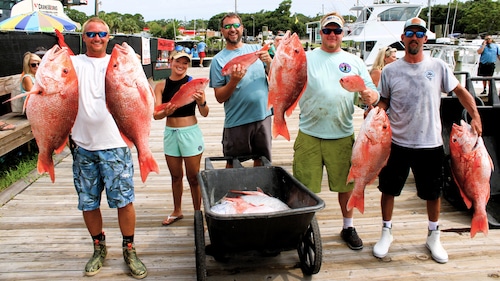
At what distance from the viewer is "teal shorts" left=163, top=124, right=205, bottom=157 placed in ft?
11.9

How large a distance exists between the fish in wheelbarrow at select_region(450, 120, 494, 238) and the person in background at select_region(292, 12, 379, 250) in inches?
30.8

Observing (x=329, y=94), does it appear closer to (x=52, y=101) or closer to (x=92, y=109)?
(x=92, y=109)

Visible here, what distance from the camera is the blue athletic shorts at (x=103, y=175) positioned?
2865mm

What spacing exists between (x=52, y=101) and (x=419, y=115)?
2.67 m

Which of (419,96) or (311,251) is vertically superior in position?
(419,96)

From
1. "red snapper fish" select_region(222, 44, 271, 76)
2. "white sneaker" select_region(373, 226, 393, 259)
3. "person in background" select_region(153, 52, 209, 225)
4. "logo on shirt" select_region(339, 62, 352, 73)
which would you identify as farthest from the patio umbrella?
"white sneaker" select_region(373, 226, 393, 259)

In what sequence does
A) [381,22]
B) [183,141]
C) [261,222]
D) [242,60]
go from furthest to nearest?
1. [381,22]
2. [183,141]
3. [242,60]
4. [261,222]

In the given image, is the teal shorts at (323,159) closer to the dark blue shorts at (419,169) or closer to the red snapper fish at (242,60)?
the dark blue shorts at (419,169)

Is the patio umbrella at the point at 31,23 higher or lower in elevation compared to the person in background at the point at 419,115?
higher

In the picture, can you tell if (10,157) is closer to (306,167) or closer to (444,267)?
(306,167)

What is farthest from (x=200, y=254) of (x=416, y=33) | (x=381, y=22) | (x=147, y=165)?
(x=381, y=22)

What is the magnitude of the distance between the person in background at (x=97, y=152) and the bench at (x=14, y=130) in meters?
2.68

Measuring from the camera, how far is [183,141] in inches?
143

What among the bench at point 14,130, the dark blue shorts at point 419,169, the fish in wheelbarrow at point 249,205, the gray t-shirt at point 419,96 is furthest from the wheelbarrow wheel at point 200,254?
the bench at point 14,130
